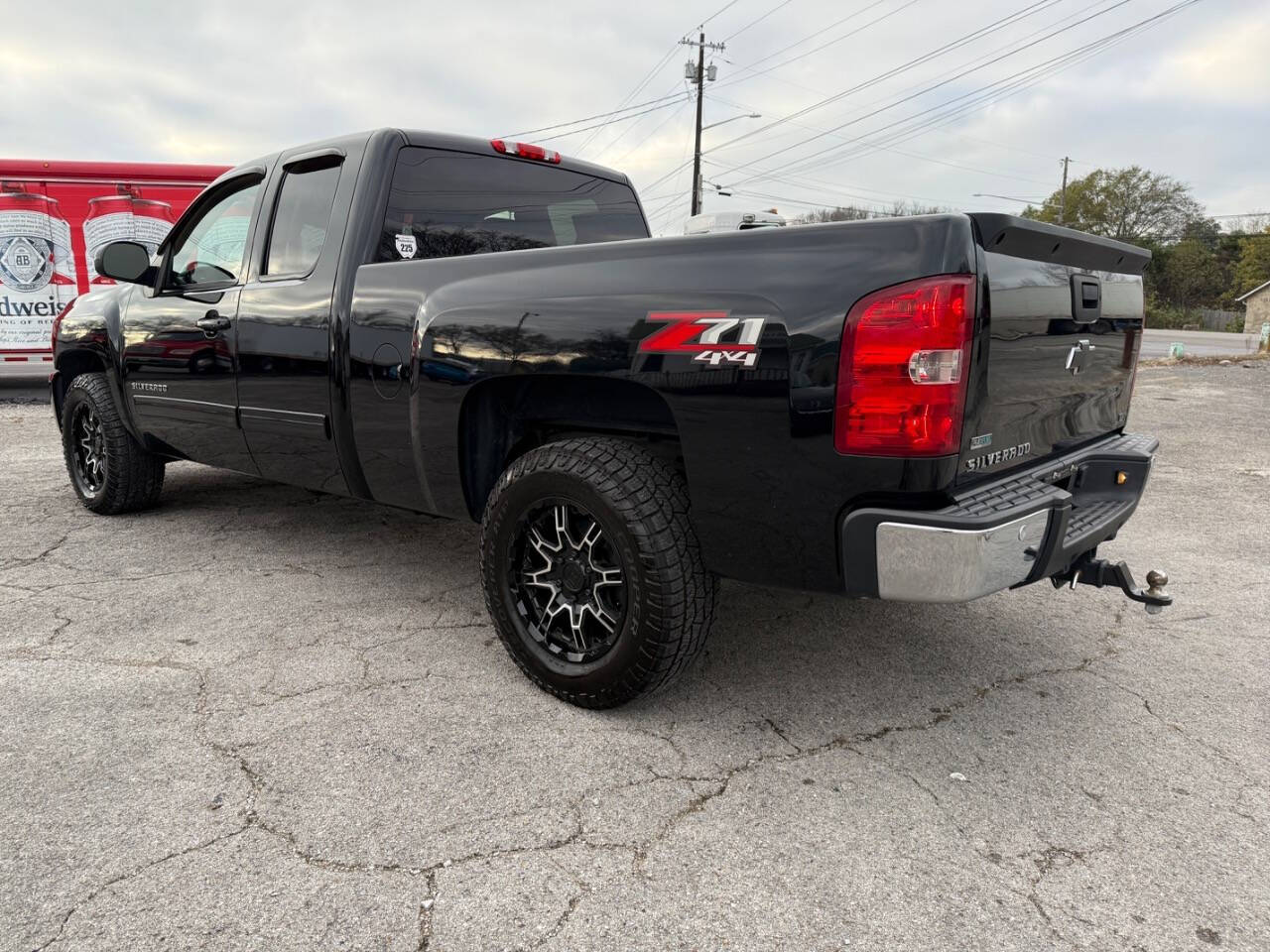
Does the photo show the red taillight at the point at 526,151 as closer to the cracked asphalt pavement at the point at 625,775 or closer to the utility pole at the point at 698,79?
the cracked asphalt pavement at the point at 625,775

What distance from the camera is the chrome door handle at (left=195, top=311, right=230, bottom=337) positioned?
151 inches

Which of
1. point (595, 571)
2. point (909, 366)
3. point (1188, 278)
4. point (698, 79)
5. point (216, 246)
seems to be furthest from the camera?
point (1188, 278)

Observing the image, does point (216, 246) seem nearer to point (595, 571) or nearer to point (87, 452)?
point (87, 452)

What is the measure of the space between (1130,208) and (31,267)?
3516 inches

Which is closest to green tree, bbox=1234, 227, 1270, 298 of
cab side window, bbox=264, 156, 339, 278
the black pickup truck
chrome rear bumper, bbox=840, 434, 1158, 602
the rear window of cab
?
the rear window of cab

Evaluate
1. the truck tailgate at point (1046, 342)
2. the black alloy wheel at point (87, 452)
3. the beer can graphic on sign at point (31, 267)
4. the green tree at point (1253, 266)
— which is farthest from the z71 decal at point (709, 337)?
the green tree at point (1253, 266)

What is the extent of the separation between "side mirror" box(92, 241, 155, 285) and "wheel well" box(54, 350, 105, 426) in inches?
30.4

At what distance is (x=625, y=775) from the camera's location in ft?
7.79

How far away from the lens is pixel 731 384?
2252mm

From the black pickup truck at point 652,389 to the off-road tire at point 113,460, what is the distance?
1056mm

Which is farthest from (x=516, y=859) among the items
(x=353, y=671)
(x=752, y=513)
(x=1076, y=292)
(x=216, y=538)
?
(x=216, y=538)

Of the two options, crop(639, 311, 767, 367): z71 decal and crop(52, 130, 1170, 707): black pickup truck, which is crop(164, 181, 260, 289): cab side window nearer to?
crop(52, 130, 1170, 707): black pickup truck

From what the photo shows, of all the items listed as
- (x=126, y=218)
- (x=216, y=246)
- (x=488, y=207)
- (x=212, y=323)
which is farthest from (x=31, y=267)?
(x=488, y=207)

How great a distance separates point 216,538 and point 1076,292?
13.9 ft
